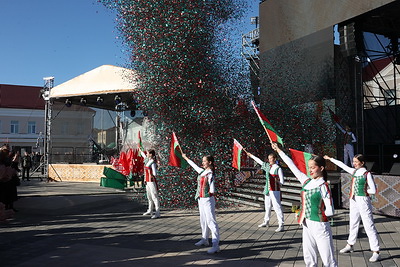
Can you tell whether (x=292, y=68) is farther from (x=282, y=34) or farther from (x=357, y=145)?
(x=357, y=145)

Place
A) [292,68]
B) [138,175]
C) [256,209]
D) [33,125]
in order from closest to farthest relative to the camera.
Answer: [256,209] < [138,175] < [292,68] < [33,125]

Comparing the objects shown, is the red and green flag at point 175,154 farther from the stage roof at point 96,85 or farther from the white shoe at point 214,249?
the stage roof at point 96,85

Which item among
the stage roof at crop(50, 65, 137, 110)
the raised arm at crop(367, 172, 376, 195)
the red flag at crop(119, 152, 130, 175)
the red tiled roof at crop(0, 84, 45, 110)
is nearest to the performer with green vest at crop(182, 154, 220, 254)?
the raised arm at crop(367, 172, 376, 195)

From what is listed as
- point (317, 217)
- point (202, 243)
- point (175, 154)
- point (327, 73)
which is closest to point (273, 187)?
point (175, 154)

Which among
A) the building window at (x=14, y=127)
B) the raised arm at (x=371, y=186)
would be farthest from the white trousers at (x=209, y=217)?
the building window at (x=14, y=127)

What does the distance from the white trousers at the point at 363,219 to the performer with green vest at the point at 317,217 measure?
1.84m

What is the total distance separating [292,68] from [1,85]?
4166 centimetres

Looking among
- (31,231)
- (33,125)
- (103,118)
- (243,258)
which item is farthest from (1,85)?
(243,258)

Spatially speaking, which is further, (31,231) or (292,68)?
(292,68)

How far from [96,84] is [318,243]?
17.2 metres

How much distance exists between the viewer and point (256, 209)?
11469 mm

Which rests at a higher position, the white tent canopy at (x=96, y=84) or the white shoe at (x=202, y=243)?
the white tent canopy at (x=96, y=84)

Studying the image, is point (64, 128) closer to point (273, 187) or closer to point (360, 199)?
point (273, 187)

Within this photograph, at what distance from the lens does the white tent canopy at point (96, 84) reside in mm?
18844
